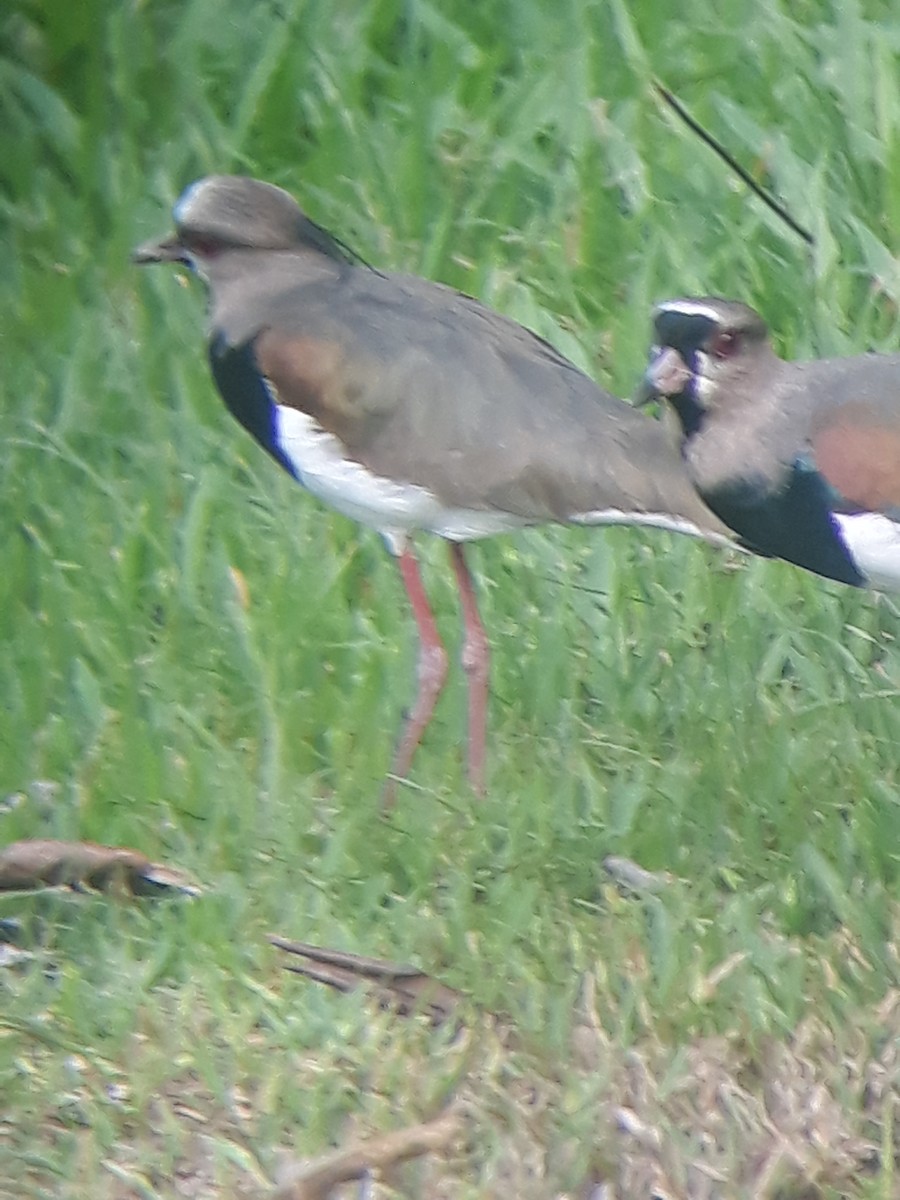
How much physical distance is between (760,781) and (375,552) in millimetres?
1177

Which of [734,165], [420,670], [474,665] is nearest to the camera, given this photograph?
[474,665]

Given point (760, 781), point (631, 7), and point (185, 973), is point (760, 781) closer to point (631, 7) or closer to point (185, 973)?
point (185, 973)

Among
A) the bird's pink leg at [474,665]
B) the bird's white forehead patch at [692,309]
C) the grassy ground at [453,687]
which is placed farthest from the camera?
the bird's pink leg at [474,665]

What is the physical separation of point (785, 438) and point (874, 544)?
0.26 m

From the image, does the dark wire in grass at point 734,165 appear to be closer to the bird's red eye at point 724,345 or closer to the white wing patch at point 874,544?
the bird's red eye at point 724,345

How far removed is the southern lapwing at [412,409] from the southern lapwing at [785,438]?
8cm

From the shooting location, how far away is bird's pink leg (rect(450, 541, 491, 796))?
13.4ft

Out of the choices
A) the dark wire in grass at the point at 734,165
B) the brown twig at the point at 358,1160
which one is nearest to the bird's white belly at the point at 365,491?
the dark wire in grass at the point at 734,165

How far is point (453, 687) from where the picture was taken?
4.49m

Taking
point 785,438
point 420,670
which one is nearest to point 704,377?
point 785,438

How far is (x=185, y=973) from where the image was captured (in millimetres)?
3654

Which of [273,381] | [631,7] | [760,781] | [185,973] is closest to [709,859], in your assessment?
[760,781]

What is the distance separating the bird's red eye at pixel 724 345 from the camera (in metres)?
3.68

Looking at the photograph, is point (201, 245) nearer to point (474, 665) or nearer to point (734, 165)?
point (474, 665)
